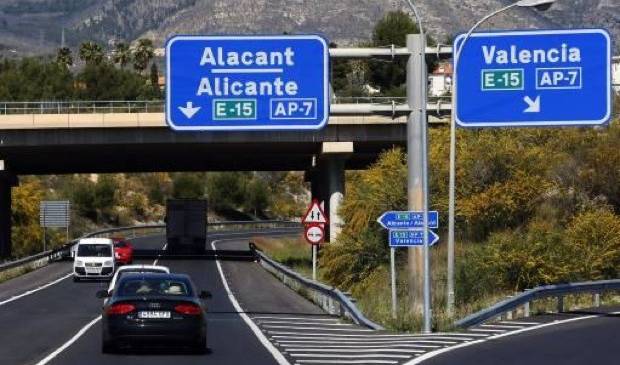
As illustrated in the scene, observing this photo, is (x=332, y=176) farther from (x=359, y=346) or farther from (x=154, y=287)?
(x=154, y=287)

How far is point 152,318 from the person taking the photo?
22922mm

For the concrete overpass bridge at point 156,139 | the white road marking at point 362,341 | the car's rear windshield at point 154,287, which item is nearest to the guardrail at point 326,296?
the white road marking at point 362,341

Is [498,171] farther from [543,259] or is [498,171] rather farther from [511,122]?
[511,122]

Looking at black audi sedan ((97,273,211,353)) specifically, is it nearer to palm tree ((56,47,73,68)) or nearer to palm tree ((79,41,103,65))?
palm tree ((79,41,103,65))

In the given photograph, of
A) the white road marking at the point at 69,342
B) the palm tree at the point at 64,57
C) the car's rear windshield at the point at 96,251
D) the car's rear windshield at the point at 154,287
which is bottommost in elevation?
the white road marking at the point at 69,342

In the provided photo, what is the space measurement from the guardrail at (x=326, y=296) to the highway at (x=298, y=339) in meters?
0.30

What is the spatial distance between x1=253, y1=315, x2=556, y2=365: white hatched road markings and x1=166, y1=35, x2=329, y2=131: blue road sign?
4625 millimetres

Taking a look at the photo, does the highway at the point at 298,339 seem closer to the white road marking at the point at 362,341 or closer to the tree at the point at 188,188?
the white road marking at the point at 362,341

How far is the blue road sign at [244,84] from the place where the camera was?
29.4 meters

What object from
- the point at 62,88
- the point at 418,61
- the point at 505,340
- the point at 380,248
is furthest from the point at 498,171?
the point at 62,88

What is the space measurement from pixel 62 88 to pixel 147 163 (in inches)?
2255

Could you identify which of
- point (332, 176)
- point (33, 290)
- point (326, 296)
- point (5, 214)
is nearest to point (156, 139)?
point (332, 176)

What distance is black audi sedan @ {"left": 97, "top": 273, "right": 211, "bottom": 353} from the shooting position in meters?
22.9

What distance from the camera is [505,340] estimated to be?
1025 inches
